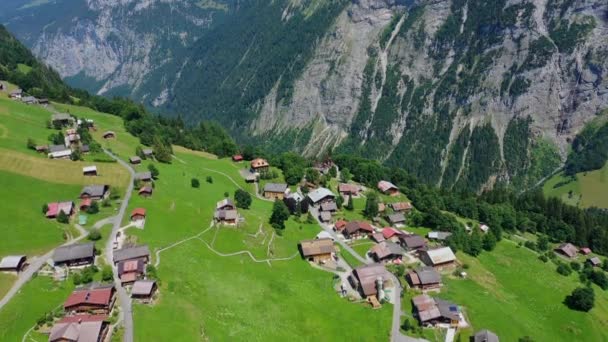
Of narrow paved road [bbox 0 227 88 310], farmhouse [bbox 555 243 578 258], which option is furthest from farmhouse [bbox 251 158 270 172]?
farmhouse [bbox 555 243 578 258]

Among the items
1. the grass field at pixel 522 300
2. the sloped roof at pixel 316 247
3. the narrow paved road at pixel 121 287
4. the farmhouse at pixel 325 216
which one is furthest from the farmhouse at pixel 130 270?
the grass field at pixel 522 300

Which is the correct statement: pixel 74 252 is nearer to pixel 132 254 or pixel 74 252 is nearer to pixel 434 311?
pixel 132 254

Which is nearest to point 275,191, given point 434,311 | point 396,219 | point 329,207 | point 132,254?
point 329,207

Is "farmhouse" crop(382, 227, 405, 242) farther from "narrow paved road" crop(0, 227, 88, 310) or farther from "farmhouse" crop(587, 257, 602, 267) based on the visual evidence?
"narrow paved road" crop(0, 227, 88, 310)

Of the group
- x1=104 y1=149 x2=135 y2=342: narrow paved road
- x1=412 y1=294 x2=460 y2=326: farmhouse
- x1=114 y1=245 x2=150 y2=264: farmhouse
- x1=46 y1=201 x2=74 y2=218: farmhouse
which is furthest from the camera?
x1=46 y1=201 x2=74 y2=218: farmhouse

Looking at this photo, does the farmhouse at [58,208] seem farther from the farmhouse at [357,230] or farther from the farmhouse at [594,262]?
the farmhouse at [594,262]

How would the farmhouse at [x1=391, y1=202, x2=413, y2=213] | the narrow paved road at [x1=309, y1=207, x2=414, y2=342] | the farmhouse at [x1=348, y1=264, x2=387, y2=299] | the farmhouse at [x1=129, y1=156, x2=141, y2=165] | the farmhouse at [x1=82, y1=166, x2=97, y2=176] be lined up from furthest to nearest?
the farmhouse at [x1=391, y1=202, x2=413, y2=213]
the farmhouse at [x1=129, y1=156, x2=141, y2=165]
the farmhouse at [x1=82, y1=166, x2=97, y2=176]
the farmhouse at [x1=348, y1=264, x2=387, y2=299]
the narrow paved road at [x1=309, y1=207, x2=414, y2=342]
